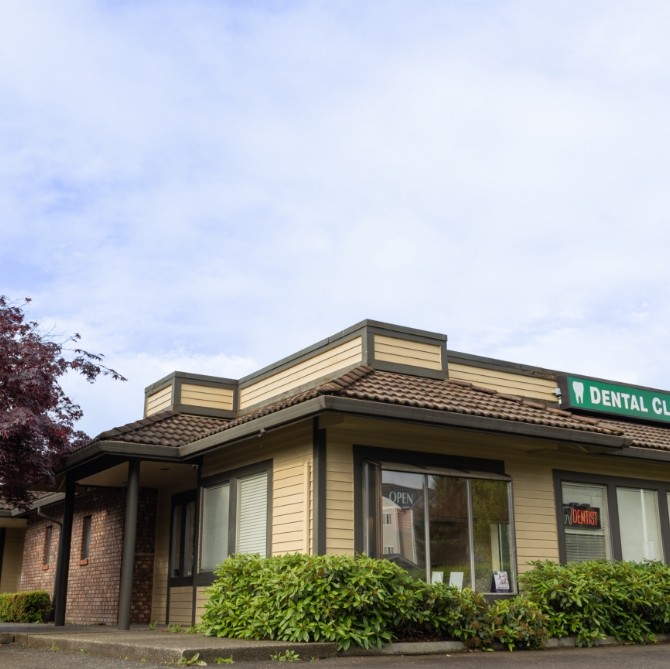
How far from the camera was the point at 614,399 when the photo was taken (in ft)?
54.4

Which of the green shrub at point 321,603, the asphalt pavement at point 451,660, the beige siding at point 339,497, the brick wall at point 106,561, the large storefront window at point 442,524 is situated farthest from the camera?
the brick wall at point 106,561

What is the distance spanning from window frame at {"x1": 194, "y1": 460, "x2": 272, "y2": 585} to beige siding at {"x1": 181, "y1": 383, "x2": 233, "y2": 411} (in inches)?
83.2

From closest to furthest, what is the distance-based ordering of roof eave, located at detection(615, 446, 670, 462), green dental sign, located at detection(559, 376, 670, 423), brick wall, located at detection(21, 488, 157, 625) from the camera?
roof eave, located at detection(615, 446, 670, 462) → green dental sign, located at detection(559, 376, 670, 423) → brick wall, located at detection(21, 488, 157, 625)

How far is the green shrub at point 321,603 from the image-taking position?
9.45m

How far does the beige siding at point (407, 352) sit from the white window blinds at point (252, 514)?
263 centimetres

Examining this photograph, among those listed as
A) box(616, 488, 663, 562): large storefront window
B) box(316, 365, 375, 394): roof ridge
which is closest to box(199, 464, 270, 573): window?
box(316, 365, 375, 394): roof ridge

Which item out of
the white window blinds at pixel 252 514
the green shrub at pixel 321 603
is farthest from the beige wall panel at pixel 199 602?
the green shrub at pixel 321 603

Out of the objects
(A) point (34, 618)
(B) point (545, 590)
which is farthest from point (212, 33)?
(A) point (34, 618)

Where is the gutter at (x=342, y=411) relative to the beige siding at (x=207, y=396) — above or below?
Result: below

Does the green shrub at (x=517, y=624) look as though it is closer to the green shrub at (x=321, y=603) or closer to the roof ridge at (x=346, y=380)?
the green shrub at (x=321, y=603)

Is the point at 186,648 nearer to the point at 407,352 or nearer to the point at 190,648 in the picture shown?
the point at 190,648

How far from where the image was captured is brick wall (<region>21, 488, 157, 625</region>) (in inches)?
639

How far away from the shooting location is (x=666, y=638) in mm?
12133

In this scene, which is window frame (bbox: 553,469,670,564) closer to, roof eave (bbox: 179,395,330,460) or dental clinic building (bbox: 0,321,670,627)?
dental clinic building (bbox: 0,321,670,627)
